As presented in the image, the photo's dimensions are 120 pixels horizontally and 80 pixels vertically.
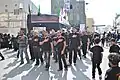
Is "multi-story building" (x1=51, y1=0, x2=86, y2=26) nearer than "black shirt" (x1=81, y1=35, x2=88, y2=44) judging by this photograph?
No

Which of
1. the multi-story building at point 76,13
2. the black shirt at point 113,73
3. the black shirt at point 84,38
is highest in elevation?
the multi-story building at point 76,13

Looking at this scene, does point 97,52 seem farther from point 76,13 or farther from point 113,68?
point 76,13

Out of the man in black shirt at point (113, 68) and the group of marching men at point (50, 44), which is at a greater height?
the man in black shirt at point (113, 68)

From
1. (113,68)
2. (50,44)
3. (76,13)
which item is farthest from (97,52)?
(76,13)

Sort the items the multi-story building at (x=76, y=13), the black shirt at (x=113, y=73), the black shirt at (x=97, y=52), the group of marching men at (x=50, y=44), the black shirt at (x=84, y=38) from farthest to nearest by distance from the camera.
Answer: the multi-story building at (x=76, y=13), the black shirt at (x=84, y=38), the group of marching men at (x=50, y=44), the black shirt at (x=97, y=52), the black shirt at (x=113, y=73)

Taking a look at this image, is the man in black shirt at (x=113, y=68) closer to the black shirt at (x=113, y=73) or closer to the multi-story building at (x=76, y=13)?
the black shirt at (x=113, y=73)

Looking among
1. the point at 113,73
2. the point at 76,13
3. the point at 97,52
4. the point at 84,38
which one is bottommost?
the point at 84,38

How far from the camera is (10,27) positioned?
6606cm

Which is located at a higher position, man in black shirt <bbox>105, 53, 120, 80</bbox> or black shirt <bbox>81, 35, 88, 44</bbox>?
man in black shirt <bbox>105, 53, 120, 80</bbox>

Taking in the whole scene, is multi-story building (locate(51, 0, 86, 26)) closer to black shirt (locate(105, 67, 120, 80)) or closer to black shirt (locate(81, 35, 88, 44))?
black shirt (locate(81, 35, 88, 44))

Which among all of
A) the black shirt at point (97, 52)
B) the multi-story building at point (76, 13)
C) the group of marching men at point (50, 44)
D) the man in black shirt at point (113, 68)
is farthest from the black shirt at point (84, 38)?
the multi-story building at point (76, 13)

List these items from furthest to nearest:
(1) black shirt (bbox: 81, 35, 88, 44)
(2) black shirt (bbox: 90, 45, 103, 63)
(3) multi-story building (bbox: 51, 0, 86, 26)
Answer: (3) multi-story building (bbox: 51, 0, 86, 26) < (1) black shirt (bbox: 81, 35, 88, 44) < (2) black shirt (bbox: 90, 45, 103, 63)

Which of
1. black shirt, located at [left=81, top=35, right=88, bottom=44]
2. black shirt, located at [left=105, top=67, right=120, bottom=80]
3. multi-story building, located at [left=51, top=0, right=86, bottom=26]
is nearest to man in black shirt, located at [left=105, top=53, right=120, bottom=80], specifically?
black shirt, located at [left=105, top=67, right=120, bottom=80]

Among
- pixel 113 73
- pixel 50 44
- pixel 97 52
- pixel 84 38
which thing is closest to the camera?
pixel 113 73
